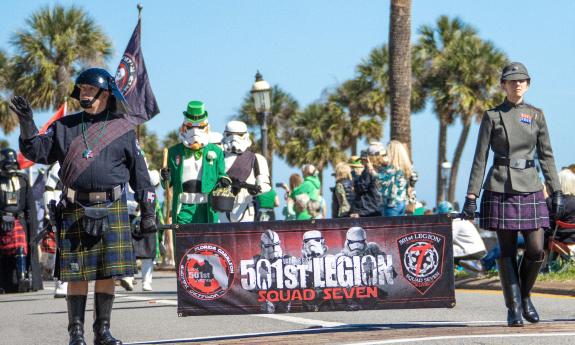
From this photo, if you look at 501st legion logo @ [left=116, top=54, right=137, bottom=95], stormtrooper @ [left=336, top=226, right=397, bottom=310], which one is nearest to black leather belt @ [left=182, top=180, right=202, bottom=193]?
stormtrooper @ [left=336, top=226, right=397, bottom=310]

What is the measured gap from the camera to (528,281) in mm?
9234

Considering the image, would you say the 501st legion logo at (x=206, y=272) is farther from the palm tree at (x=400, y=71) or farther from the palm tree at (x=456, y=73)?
the palm tree at (x=456, y=73)

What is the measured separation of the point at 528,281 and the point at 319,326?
5.45 feet

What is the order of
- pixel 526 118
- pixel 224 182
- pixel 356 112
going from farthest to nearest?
pixel 356 112 < pixel 224 182 < pixel 526 118

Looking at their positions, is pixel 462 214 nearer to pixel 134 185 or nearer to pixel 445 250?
pixel 445 250

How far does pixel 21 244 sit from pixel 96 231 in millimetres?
11519

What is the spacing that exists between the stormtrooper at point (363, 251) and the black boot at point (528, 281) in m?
0.95

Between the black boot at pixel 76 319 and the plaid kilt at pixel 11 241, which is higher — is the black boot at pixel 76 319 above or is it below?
below

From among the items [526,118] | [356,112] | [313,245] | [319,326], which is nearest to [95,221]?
[313,245]

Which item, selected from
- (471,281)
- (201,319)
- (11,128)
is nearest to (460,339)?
(201,319)

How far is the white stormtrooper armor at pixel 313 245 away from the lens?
30.3ft

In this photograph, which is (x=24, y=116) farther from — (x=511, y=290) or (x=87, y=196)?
(x=511, y=290)

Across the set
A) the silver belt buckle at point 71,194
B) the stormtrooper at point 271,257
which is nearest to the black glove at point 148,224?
the silver belt buckle at point 71,194

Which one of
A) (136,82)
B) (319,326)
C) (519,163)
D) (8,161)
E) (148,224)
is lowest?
(319,326)
